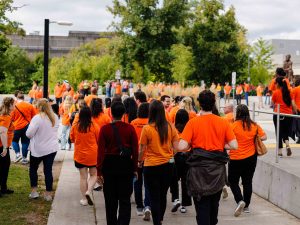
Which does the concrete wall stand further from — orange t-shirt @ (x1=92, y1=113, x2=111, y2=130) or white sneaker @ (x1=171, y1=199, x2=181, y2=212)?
orange t-shirt @ (x1=92, y1=113, x2=111, y2=130)

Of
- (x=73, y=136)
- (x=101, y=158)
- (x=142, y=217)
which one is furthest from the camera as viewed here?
(x=73, y=136)

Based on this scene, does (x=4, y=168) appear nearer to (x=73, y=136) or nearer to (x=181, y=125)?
(x=73, y=136)

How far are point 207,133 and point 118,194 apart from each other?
1435mm

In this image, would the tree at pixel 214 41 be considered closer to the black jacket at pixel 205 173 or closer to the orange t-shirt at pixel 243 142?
the orange t-shirt at pixel 243 142

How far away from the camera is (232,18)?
151ft

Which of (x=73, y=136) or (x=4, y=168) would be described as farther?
(x=4, y=168)

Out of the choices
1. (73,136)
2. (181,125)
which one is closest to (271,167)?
(181,125)

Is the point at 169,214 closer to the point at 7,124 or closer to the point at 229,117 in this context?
the point at 229,117

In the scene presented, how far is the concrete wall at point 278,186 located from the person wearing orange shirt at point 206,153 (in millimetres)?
2742

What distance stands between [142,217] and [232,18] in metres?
40.1

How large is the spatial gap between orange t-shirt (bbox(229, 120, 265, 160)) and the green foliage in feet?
126

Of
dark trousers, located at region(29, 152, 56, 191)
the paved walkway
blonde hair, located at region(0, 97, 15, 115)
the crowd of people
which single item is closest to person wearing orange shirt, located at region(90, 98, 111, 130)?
the crowd of people

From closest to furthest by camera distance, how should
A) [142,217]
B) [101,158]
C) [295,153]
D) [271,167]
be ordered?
[101,158], [142,217], [271,167], [295,153]

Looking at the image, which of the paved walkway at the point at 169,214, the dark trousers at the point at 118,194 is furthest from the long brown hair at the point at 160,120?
the paved walkway at the point at 169,214
